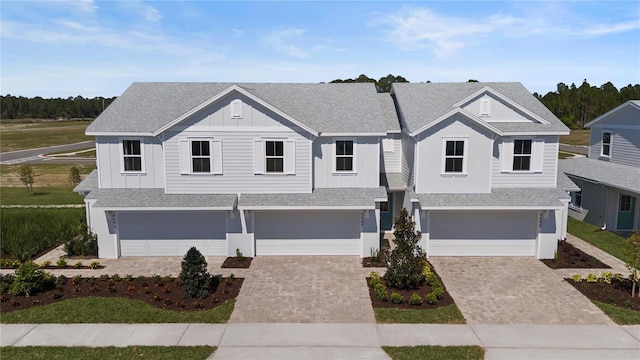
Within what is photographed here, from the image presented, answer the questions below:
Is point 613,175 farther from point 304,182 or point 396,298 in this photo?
point 304,182

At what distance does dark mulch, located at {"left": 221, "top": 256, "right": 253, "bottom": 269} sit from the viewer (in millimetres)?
18802

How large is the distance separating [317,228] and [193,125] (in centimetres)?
701

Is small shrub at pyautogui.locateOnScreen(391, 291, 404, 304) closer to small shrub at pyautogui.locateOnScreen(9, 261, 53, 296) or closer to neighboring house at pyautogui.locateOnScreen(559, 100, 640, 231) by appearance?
small shrub at pyautogui.locateOnScreen(9, 261, 53, 296)

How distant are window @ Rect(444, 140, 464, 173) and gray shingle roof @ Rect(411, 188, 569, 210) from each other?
1183 millimetres

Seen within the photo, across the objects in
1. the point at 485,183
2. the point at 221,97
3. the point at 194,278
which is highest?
the point at 221,97

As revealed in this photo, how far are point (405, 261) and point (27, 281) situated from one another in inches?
518

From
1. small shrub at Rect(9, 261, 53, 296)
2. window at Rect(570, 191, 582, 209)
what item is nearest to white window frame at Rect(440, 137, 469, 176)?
window at Rect(570, 191, 582, 209)

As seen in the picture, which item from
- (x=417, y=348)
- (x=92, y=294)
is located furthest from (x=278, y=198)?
(x=417, y=348)

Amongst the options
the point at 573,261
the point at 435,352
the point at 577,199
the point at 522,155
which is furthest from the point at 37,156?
the point at 573,261

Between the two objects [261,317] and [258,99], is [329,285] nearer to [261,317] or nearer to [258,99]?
[261,317]

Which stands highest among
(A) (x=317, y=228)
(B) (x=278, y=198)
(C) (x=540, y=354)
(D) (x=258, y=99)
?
(D) (x=258, y=99)

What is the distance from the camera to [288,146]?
19.7 m

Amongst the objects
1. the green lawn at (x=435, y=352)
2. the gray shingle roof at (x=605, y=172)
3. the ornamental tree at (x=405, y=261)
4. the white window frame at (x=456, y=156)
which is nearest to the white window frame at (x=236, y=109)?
the ornamental tree at (x=405, y=261)

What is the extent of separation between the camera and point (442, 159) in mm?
19750
